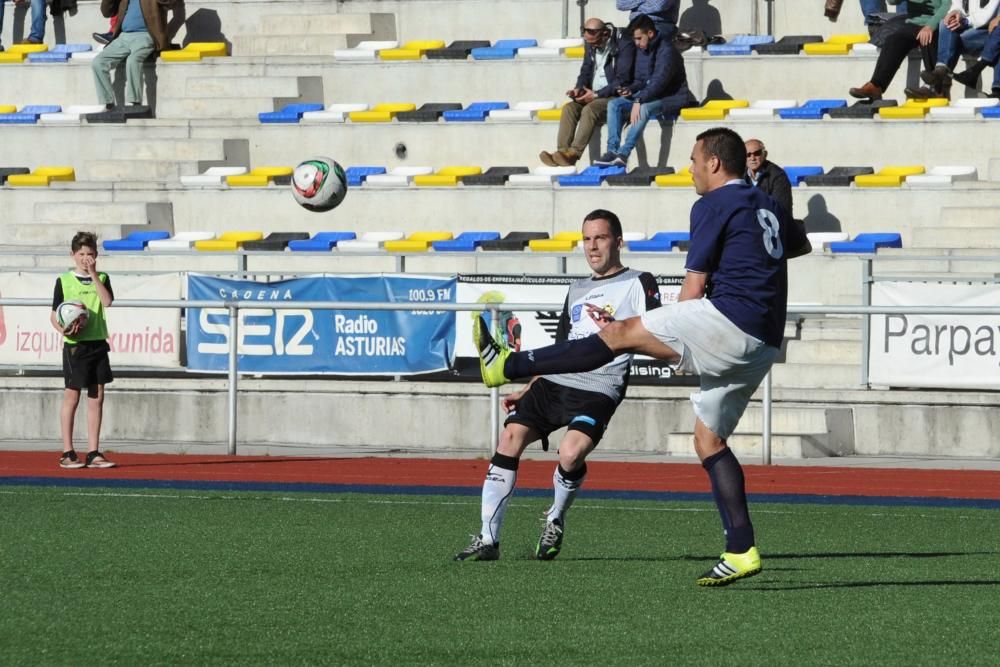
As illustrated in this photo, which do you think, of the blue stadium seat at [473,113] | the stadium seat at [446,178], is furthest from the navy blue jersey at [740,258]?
the blue stadium seat at [473,113]

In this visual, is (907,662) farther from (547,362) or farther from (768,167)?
(768,167)

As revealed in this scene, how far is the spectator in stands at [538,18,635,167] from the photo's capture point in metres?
21.4

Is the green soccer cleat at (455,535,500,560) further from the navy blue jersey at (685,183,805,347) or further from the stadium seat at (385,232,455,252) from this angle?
the stadium seat at (385,232,455,252)

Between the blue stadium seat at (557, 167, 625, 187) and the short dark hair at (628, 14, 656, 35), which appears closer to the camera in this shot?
the short dark hair at (628, 14, 656, 35)

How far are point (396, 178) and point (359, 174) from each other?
57 cm

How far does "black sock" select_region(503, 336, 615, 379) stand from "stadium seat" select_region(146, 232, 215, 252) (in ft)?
47.0

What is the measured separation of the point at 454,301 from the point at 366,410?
4.50 feet

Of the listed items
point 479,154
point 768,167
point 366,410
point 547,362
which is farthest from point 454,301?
point 547,362

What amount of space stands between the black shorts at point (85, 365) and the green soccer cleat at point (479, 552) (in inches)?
258

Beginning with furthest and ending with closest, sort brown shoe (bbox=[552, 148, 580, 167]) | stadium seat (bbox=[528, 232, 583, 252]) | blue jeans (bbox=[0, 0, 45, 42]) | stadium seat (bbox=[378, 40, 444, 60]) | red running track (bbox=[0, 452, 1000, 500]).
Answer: blue jeans (bbox=[0, 0, 45, 42])
stadium seat (bbox=[378, 40, 444, 60])
brown shoe (bbox=[552, 148, 580, 167])
stadium seat (bbox=[528, 232, 583, 252])
red running track (bbox=[0, 452, 1000, 500])

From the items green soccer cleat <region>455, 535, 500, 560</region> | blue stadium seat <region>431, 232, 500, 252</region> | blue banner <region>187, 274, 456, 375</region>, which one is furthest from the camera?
blue stadium seat <region>431, 232, 500, 252</region>

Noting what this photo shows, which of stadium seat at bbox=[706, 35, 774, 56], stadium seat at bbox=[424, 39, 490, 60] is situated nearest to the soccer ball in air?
stadium seat at bbox=[424, 39, 490, 60]

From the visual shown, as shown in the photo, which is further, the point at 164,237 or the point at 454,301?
the point at 164,237

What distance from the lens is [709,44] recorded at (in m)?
23.2
